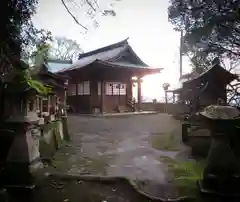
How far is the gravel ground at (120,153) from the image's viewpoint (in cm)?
633

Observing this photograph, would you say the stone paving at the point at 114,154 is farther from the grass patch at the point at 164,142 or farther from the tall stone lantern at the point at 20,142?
the tall stone lantern at the point at 20,142

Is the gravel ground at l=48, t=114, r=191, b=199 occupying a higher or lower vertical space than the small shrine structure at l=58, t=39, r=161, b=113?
lower

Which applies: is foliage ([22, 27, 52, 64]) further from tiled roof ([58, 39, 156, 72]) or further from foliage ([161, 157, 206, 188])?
tiled roof ([58, 39, 156, 72])

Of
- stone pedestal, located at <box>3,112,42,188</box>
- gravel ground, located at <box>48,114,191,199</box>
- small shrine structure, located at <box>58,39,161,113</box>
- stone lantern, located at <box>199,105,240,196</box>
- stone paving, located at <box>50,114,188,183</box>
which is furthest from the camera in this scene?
small shrine structure, located at <box>58,39,161,113</box>

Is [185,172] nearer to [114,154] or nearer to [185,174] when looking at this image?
[185,174]

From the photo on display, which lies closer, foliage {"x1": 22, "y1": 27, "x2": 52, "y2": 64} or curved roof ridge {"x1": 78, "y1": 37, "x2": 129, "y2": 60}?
foliage {"x1": 22, "y1": 27, "x2": 52, "y2": 64}

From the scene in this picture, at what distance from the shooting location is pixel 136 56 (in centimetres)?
2402

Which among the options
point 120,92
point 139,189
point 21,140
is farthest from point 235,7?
point 120,92

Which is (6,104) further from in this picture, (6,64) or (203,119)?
(203,119)

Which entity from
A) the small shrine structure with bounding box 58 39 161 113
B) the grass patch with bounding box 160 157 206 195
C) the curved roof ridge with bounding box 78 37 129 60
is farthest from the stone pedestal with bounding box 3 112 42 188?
the curved roof ridge with bounding box 78 37 129 60

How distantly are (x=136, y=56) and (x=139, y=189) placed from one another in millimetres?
19996

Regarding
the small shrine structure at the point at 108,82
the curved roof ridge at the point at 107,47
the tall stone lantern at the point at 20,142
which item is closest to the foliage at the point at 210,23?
the tall stone lantern at the point at 20,142

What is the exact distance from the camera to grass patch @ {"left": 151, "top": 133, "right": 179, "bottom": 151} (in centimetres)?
922

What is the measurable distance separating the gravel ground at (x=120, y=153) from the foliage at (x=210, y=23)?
379 centimetres
